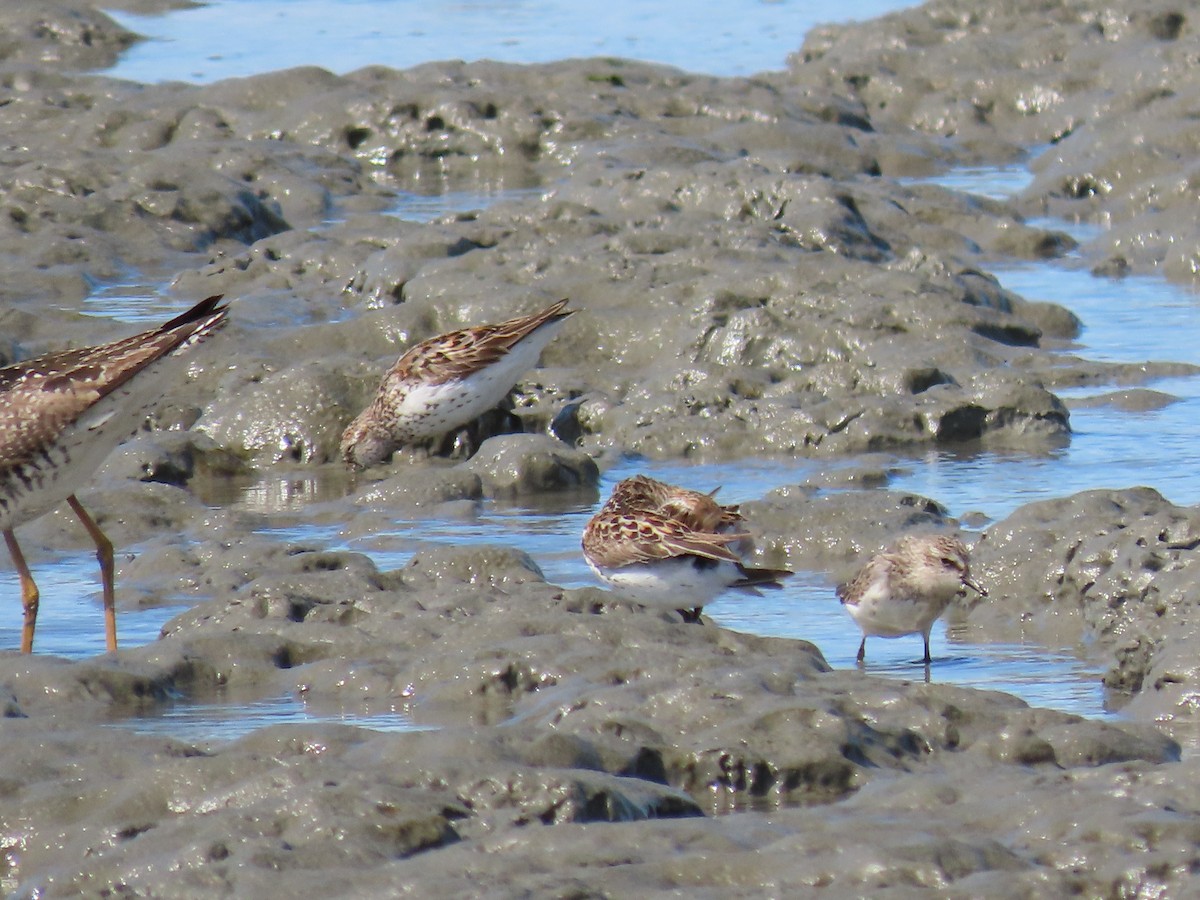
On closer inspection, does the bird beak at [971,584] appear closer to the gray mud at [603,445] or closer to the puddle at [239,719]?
the gray mud at [603,445]

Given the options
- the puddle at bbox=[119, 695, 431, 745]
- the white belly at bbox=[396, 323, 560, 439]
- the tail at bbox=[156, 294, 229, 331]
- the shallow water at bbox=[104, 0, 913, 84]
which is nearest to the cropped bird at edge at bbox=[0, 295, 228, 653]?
the tail at bbox=[156, 294, 229, 331]

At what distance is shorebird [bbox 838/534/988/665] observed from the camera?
7125 mm

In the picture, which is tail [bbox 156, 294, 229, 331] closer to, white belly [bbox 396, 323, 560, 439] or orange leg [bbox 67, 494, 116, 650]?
orange leg [bbox 67, 494, 116, 650]

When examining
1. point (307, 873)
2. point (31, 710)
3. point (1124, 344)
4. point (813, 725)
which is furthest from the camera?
point (1124, 344)

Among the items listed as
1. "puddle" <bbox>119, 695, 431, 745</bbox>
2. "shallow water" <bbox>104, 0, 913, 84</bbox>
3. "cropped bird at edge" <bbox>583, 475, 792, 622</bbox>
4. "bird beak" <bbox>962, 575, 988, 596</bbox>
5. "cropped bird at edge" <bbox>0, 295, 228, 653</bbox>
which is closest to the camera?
"puddle" <bbox>119, 695, 431, 745</bbox>

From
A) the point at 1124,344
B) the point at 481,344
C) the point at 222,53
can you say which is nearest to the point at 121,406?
the point at 481,344

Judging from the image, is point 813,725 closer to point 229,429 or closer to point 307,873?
point 307,873

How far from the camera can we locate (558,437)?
1126 centimetres

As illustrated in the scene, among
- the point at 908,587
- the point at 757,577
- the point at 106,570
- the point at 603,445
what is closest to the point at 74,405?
the point at 106,570

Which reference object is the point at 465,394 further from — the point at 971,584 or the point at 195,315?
the point at 971,584

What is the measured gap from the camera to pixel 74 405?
712 cm

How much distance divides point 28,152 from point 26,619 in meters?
10.4

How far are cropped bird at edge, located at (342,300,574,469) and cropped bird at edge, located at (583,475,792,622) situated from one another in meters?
2.71

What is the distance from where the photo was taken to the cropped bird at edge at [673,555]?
7.64 m
